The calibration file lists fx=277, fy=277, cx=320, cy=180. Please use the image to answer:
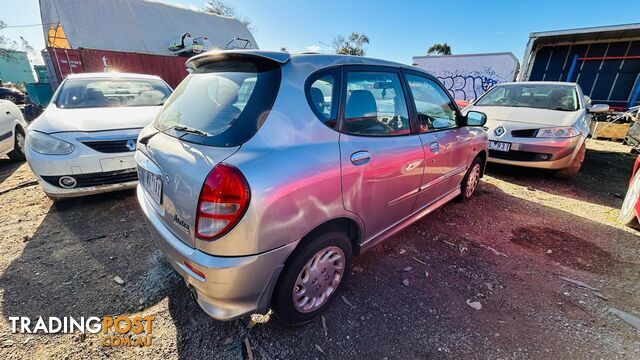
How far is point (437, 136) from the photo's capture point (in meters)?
2.64

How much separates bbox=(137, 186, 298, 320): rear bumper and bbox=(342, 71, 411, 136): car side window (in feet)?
3.05

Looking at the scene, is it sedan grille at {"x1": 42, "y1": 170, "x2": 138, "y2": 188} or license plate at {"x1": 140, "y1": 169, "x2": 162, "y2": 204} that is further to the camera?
sedan grille at {"x1": 42, "y1": 170, "x2": 138, "y2": 188}

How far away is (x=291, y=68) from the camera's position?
1.62m

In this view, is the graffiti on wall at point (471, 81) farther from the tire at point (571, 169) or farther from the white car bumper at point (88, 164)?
the white car bumper at point (88, 164)

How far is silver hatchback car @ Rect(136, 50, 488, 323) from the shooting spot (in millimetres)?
1397

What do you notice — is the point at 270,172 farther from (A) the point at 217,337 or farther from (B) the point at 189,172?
(A) the point at 217,337

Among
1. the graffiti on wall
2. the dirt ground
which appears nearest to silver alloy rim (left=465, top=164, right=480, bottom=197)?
the dirt ground

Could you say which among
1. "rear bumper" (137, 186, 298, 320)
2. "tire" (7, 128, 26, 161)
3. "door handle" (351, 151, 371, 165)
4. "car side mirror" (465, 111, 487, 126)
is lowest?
"tire" (7, 128, 26, 161)

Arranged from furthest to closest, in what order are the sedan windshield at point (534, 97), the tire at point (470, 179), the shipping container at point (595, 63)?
the shipping container at point (595, 63) → the sedan windshield at point (534, 97) → the tire at point (470, 179)

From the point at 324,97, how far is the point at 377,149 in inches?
20.8

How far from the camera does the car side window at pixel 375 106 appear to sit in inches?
74.0

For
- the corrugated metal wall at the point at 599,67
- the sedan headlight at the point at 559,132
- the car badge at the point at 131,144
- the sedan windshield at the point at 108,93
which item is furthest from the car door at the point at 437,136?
the corrugated metal wall at the point at 599,67

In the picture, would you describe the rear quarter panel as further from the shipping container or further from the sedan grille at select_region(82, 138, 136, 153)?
the shipping container

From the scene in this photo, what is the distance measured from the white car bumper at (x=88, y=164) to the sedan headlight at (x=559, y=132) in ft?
19.3
